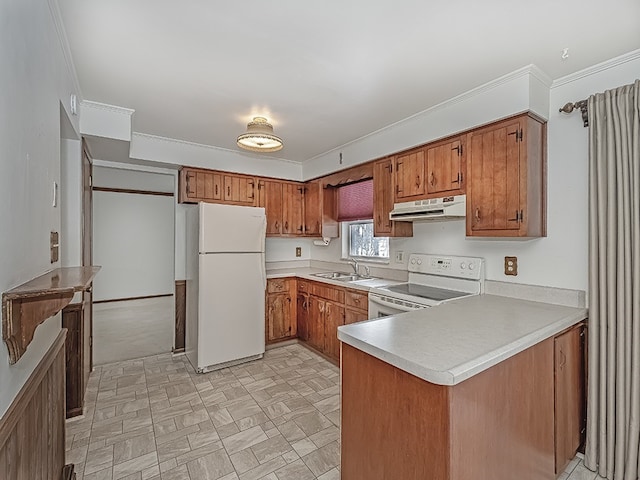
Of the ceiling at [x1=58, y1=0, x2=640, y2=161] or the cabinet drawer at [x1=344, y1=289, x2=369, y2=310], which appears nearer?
the ceiling at [x1=58, y1=0, x2=640, y2=161]

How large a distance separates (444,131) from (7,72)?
8.41 ft

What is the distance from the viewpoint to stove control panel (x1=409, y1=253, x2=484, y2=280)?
8.69 ft

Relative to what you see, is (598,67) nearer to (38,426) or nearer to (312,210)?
(312,210)

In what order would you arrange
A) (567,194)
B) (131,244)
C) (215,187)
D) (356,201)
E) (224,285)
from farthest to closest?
(131,244) < (356,201) < (215,187) < (224,285) < (567,194)

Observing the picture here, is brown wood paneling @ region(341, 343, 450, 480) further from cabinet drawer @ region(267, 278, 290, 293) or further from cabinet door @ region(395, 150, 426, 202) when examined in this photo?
cabinet drawer @ region(267, 278, 290, 293)

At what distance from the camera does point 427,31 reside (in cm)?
168

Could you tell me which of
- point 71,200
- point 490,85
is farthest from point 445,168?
point 71,200

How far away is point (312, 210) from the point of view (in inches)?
175

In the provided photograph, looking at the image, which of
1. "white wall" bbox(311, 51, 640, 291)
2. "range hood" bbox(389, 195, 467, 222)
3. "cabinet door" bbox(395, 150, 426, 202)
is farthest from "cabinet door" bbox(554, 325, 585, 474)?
"cabinet door" bbox(395, 150, 426, 202)

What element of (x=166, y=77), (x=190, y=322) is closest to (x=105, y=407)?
(x=190, y=322)

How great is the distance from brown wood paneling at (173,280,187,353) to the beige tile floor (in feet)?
1.23

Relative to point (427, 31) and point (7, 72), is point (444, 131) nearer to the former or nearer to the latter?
point (427, 31)

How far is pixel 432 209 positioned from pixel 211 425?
242cm

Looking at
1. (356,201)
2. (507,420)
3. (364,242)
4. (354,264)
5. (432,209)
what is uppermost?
(356,201)
